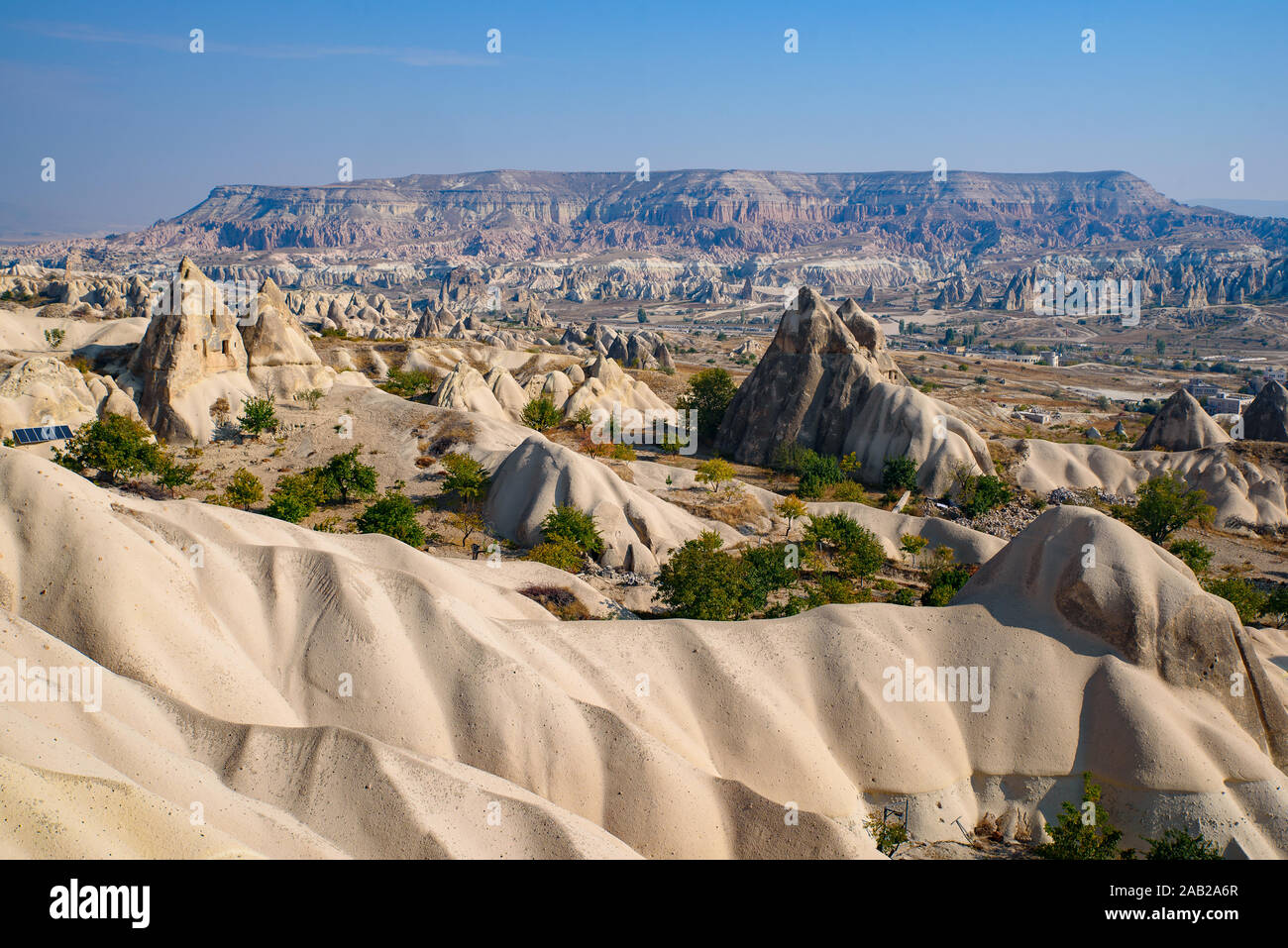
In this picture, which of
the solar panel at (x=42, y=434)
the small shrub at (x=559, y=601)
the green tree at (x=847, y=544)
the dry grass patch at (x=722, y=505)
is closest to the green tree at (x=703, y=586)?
the small shrub at (x=559, y=601)

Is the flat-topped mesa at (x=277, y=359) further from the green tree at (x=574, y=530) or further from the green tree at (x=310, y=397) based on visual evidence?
the green tree at (x=574, y=530)

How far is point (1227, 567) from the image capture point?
40.8 m

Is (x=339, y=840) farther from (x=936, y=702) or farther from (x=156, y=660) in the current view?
(x=936, y=702)

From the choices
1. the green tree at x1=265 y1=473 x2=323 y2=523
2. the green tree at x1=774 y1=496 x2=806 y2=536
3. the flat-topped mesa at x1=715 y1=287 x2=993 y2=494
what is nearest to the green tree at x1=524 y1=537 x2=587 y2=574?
the green tree at x1=265 y1=473 x2=323 y2=523

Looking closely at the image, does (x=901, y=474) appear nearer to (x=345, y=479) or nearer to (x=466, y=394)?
(x=466, y=394)

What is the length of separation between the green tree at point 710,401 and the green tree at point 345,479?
26.0 metres

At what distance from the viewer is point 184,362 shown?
42.1m

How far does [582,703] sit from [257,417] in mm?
31043

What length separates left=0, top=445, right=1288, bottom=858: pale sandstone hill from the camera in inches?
554

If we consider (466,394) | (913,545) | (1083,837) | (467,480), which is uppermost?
(466,394)

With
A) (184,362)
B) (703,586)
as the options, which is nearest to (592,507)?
(703,586)

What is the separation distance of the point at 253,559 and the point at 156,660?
4174 mm

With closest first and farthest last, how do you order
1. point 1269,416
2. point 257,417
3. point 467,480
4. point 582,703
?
point 582,703
point 467,480
point 257,417
point 1269,416
